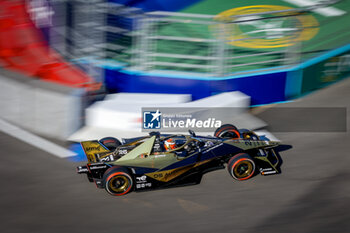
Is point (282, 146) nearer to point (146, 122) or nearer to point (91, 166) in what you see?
point (146, 122)

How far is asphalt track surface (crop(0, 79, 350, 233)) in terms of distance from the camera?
24.1 ft

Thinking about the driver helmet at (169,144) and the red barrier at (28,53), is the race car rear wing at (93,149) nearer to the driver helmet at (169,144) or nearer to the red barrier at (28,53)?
the driver helmet at (169,144)

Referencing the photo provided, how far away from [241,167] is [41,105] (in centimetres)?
538

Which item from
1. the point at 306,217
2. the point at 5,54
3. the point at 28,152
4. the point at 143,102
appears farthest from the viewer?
the point at 5,54

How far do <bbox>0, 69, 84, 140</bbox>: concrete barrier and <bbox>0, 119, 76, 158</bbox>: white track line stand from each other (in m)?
0.19

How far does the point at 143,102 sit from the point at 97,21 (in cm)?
259

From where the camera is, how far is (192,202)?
808 cm

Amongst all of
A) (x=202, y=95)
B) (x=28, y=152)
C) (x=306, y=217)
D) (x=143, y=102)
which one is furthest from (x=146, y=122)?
(x=306, y=217)

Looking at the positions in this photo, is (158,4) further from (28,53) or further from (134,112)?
(134,112)

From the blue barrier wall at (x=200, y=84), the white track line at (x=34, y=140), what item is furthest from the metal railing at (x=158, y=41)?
the white track line at (x=34, y=140)

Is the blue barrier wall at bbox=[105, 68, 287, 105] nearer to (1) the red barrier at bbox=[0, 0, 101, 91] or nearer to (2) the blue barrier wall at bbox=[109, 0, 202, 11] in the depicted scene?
(1) the red barrier at bbox=[0, 0, 101, 91]

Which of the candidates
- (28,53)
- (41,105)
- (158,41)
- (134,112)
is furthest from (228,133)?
(28,53)

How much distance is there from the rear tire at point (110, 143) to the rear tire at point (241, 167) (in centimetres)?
259

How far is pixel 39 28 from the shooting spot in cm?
1385
